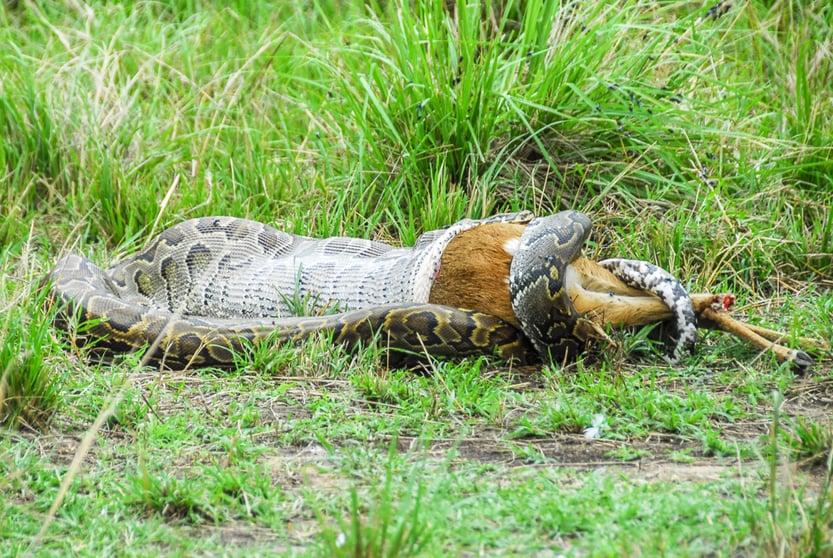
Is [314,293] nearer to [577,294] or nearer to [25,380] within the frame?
[577,294]

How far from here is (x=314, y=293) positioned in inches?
232

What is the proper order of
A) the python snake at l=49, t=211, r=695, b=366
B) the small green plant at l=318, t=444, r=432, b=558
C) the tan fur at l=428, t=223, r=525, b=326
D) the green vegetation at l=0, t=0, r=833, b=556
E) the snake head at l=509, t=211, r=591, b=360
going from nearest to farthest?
1. the small green plant at l=318, t=444, r=432, b=558
2. the green vegetation at l=0, t=0, r=833, b=556
3. the snake head at l=509, t=211, r=591, b=360
4. the python snake at l=49, t=211, r=695, b=366
5. the tan fur at l=428, t=223, r=525, b=326

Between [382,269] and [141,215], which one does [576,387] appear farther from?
[141,215]

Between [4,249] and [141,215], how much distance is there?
927 mm

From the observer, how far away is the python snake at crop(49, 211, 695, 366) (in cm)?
500

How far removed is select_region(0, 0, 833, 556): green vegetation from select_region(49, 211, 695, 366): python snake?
0.59 feet

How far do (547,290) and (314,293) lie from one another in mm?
1608

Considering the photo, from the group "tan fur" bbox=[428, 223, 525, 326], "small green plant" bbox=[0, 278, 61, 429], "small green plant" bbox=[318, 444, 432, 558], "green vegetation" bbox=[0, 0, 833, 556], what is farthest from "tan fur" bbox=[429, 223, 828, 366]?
"small green plant" bbox=[318, 444, 432, 558]

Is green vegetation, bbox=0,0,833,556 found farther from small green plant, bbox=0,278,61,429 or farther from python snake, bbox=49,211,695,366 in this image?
python snake, bbox=49,211,695,366

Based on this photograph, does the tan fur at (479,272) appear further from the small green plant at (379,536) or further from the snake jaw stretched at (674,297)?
the small green plant at (379,536)

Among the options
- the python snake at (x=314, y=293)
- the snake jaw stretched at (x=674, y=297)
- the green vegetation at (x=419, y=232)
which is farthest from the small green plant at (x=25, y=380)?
the snake jaw stretched at (x=674, y=297)

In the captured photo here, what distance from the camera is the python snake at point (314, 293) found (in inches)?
197

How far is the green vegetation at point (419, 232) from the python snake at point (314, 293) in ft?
0.59

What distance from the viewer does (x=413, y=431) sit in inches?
167
